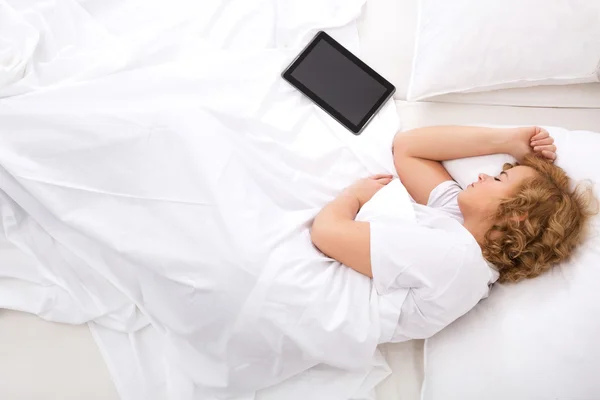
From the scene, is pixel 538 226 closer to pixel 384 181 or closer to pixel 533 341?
pixel 533 341

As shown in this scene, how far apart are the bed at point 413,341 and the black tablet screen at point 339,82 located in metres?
0.07

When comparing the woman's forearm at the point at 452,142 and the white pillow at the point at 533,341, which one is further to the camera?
the woman's forearm at the point at 452,142

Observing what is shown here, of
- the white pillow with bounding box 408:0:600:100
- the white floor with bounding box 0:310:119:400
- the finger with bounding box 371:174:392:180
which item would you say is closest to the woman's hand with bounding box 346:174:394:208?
the finger with bounding box 371:174:392:180

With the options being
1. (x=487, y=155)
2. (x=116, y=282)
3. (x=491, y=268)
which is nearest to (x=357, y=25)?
(x=487, y=155)

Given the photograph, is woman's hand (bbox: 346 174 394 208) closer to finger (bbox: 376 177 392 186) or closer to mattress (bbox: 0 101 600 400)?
finger (bbox: 376 177 392 186)

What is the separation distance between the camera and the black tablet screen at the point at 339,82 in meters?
1.20

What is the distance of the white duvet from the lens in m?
0.97

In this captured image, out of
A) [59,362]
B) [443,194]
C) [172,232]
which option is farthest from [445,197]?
[59,362]

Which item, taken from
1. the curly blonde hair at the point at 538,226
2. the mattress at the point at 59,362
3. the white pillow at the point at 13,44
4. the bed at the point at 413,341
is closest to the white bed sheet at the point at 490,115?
the bed at the point at 413,341

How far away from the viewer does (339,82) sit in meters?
1.21

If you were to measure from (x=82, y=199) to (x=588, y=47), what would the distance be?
41.9 inches

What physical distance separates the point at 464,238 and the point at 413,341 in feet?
0.83

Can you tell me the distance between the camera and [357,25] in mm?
1308

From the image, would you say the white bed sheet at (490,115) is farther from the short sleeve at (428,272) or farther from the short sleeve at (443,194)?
the short sleeve at (428,272)
